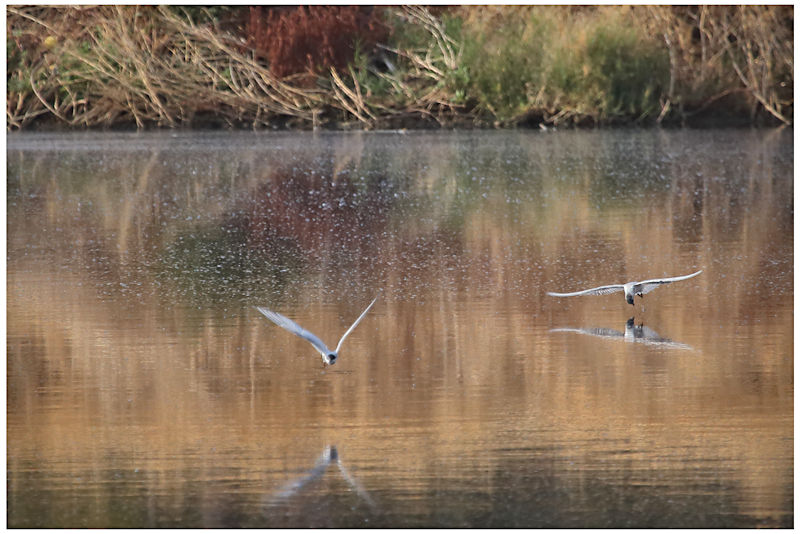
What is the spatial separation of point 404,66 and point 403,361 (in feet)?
52.7

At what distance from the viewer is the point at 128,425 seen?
4746mm

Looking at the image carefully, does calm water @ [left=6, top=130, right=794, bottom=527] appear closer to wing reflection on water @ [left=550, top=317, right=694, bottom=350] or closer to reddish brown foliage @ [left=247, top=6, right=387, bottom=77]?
wing reflection on water @ [left=550, top=317, right=694, bottom=350]

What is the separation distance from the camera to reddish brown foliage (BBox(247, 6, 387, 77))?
20.4 metres

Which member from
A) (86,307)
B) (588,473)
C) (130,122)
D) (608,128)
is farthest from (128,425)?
(130,122)

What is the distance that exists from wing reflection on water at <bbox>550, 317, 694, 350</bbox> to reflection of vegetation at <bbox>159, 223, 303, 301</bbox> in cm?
200

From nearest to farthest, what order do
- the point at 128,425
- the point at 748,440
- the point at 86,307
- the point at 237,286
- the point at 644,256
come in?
the point at 748,440 < the point at 128,425 < the point at 86,307 < the point at 237,286 < the point at 644,256

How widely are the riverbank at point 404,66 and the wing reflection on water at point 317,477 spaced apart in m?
15.9

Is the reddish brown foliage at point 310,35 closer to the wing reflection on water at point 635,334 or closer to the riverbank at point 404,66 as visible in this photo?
the riverbank at point 404,66

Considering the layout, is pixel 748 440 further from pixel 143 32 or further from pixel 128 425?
pixel 143 32

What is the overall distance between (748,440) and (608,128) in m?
16.2

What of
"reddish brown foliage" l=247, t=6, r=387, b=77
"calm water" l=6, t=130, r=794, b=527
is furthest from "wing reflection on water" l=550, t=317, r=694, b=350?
"reddish brown foliage" l=247, t=6, r=387, b=77

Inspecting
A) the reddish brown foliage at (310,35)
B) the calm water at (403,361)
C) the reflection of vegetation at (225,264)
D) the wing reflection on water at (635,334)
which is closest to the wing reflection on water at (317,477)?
the calm water at (403,361)

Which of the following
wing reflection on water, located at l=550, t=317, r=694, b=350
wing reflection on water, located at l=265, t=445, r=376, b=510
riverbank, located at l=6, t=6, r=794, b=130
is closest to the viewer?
wing reflection on water, located at l=265, t=445, r=376, b=510

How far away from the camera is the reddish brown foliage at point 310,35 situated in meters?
20.4
